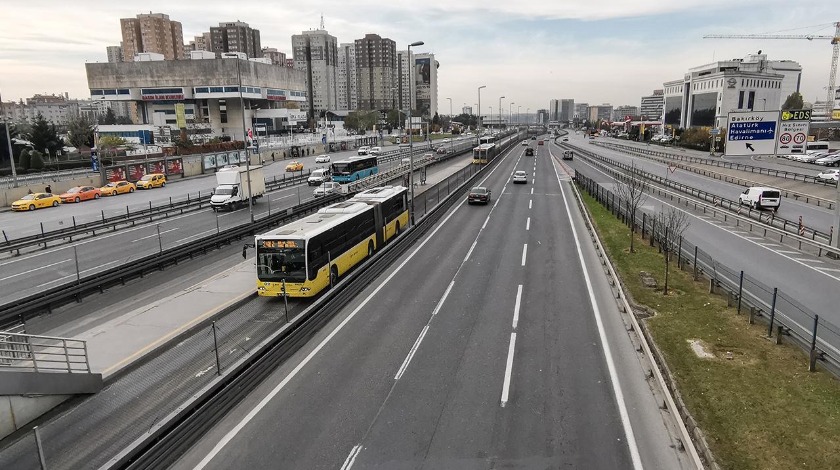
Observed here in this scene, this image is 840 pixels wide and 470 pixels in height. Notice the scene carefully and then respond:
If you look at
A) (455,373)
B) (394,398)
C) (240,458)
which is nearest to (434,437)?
(394,398)

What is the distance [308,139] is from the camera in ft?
388

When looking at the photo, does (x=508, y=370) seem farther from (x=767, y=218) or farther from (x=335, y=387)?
(x=767, y=218)

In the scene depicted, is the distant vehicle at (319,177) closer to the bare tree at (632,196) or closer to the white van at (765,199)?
the bare tree at (632,196)

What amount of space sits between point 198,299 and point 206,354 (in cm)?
567

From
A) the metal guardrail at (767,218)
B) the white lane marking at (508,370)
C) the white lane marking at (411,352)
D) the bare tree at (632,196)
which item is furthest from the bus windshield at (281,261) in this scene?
the metal guardrail at (767,218)

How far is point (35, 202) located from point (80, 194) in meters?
5.04

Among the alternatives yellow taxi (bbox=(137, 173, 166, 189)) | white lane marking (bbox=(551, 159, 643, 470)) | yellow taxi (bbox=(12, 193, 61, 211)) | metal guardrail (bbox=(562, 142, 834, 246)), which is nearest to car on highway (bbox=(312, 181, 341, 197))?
yellow taxi (bbox=(137, 173, 166, 189))

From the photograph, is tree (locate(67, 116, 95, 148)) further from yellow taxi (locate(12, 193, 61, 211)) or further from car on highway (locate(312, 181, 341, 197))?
car on highway (locate(312, 181, 341, 197))

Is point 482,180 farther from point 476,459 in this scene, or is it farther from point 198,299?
point 476,459

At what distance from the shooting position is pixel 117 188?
53.8 m

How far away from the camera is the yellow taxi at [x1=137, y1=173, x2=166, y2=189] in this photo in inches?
2256

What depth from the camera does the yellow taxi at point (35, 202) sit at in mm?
43581

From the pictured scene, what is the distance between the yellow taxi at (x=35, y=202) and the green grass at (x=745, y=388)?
49003 mm

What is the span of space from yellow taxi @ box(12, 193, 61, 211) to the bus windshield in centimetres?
3768
